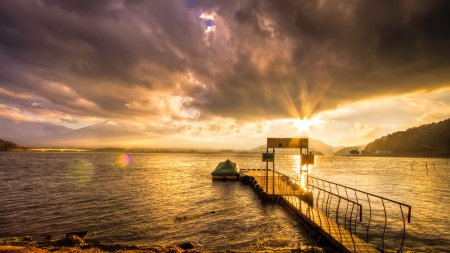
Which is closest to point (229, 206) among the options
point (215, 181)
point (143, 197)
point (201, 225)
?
point (201, 225)

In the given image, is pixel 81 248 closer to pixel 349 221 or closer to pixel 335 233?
pixel 335 233

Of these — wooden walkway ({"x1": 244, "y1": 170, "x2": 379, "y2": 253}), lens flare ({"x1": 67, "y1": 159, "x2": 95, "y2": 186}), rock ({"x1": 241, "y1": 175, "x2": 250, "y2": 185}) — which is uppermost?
wooden walkway ({"x1": 244, "y1": 170, "x2": 379, "y2": 253})

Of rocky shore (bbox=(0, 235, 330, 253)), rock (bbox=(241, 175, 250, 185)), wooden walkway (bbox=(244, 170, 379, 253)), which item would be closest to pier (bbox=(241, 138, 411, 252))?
wooden walkway (bbox=(244, 170, 379, 253))

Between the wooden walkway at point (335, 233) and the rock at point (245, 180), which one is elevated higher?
the wooden walkway at point (335, 233)

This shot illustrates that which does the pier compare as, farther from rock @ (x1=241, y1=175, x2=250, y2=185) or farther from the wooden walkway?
rock @ (x1=241, y1=175, x2=250, y2=185)

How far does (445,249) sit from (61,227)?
2461 centimetres

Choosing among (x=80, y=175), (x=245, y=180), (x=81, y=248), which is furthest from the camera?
(x=80, y=175)

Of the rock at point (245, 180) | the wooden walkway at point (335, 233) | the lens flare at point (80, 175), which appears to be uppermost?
the wooden walkway at point (335, 233)

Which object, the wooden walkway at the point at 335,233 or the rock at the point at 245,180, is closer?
the wooden walkway at the point at 335,233

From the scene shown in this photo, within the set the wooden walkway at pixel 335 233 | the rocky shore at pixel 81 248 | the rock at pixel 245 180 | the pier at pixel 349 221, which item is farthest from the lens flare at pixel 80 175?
the wooden walkway at pixel 335 233

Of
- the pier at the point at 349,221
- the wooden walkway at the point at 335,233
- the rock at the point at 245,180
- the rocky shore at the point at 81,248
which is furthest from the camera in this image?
the rock at the point at 245,180

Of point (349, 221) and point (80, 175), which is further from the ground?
point (349, 221)

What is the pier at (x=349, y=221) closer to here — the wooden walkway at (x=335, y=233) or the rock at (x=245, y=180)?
the wooden walkway at (x=335, y=233)

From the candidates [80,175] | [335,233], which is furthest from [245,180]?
[80,175]
